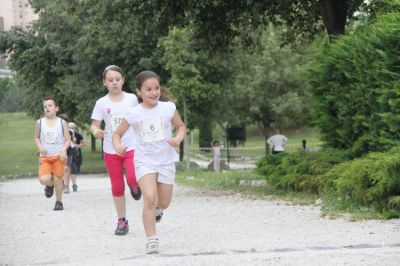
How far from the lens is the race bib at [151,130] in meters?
8.05

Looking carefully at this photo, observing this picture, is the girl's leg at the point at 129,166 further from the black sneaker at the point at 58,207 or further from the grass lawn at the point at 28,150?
the grass lawn at the point at 28,150

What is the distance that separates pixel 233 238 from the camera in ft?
28.3

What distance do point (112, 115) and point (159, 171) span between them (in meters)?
1.76

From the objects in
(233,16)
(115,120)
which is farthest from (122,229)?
(233,16)

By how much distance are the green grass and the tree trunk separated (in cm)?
2407

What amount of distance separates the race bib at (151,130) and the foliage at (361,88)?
387 cm

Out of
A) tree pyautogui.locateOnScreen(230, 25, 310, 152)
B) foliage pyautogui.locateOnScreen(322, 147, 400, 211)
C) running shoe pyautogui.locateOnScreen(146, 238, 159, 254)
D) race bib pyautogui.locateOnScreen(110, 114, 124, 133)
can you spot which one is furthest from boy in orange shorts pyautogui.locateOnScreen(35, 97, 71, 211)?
tree pyautogui.locateOnScreen(230, 25, 310, 152)

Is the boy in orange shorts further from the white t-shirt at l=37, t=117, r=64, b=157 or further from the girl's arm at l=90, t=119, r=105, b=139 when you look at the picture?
the girl's arm at l=90, t=119, r=105, b=139

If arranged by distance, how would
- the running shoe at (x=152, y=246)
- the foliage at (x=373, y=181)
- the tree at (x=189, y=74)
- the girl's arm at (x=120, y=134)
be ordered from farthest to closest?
the tree at (x=189, y=74)
the foliage at (x=373, y=181)
the girl's arm at (x=120, y=134)
the running shoe at (x=152, y=246)

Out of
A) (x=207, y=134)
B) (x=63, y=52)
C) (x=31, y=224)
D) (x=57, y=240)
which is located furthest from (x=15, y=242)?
(x=207, y=134)

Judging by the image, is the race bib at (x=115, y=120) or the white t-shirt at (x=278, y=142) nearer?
the race bib at (x=115, y=120)

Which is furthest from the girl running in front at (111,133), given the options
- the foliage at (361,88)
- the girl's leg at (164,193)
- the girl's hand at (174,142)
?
the foliage at (361,88)

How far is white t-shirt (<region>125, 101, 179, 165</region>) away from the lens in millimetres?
8047

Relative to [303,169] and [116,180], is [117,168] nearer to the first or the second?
[116,180]
